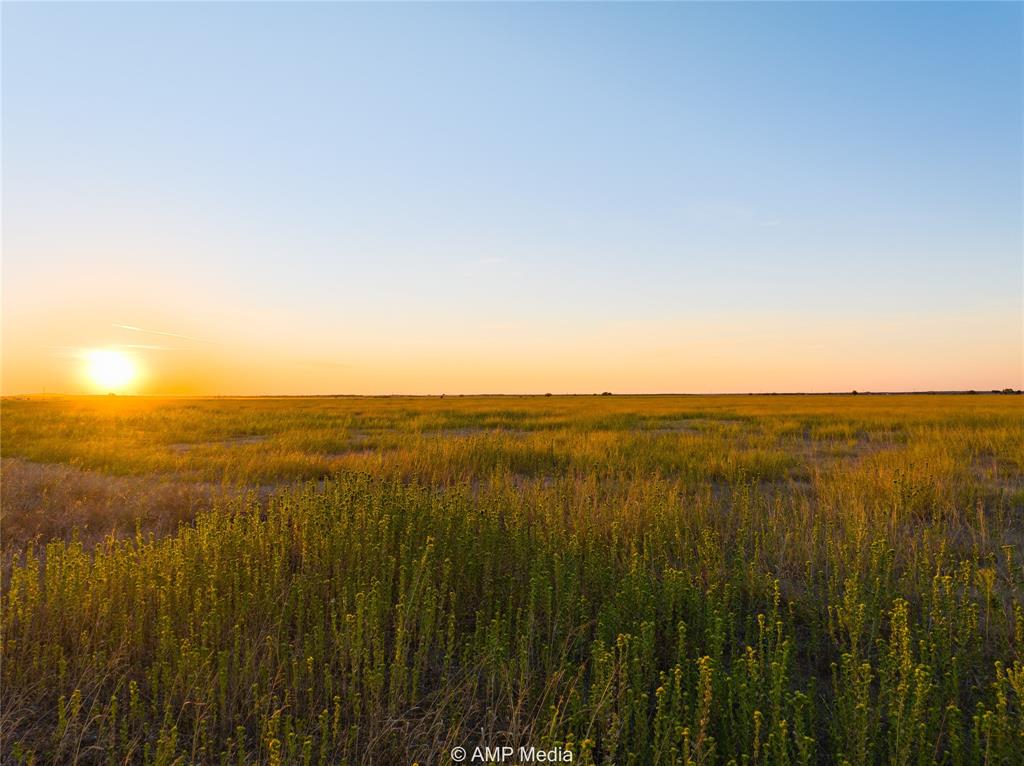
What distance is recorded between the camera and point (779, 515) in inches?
225

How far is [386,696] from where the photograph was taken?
2.78 metres

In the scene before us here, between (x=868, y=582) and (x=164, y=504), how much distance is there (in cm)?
751

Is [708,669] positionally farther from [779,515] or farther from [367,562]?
[779,515]

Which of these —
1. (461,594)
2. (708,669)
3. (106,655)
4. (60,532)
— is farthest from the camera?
(60,532)

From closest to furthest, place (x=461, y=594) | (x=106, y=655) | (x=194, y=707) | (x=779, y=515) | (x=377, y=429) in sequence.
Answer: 1. (x=194, y=707)
2. (x=106, y=655)
3. (x=461, y=594)
4. (x=779, y=515)
5. (x=377, y=429)

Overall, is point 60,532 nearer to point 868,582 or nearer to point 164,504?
point 164,504

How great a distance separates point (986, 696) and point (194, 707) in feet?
12.7

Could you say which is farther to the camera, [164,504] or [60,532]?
[164,504]

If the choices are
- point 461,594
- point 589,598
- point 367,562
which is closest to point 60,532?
point 367,562

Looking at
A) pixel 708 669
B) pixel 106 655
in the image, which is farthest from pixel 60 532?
pixel 708 669

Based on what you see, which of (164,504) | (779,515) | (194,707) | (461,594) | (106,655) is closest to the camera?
(194,707)

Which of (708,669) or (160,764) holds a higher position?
(708,669)

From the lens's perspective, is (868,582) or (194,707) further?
(868,582)

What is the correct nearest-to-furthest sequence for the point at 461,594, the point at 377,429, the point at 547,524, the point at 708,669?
the point at 708,669
the point at 461,594
the point at 547,524
the point at 377,429
